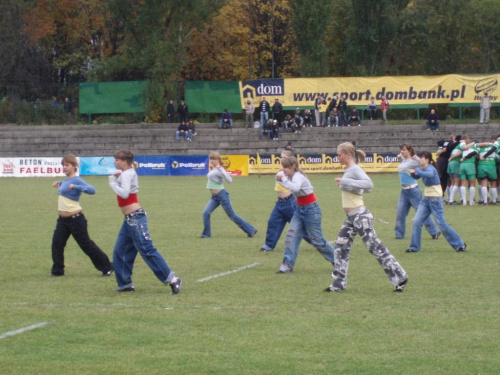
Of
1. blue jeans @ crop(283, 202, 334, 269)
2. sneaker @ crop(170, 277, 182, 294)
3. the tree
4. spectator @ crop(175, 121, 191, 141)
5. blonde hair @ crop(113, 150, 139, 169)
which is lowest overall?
sneaker @ crop(170, 277, 182, 294)

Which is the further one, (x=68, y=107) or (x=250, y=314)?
(x=68, y=107)

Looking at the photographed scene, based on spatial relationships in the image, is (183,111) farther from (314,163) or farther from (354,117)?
(354,117)

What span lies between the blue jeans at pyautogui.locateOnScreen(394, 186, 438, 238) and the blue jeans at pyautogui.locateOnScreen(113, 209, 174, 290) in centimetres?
699

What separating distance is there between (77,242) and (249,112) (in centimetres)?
3552

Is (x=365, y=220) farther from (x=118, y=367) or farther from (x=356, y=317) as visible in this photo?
(x=118, y=367)

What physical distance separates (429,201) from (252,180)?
23543 millimetres

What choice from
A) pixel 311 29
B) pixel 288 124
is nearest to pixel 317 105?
pixel 288 124

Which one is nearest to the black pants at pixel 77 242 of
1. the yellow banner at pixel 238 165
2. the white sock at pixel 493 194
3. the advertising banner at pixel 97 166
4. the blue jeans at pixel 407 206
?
the blue jeans at pixel 407 206

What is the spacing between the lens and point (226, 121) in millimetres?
46906

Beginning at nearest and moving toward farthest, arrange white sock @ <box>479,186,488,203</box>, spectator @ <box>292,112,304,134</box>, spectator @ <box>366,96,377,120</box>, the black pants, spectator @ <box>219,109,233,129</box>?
the black pants, white sock @ <box>479,186,488,203</box>, spectator @ <box>292,112,304,134</box>, spectator @ <box>366,96,377,120</box>, spectator @ <box>219,109,233,129</box>

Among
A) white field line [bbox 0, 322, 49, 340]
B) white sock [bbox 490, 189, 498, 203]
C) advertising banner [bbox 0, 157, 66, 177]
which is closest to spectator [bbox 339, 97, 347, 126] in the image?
advertising banner [bbox 0, 157, 66, 177]

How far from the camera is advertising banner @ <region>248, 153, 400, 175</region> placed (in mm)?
41031

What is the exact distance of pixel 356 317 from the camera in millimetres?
8930

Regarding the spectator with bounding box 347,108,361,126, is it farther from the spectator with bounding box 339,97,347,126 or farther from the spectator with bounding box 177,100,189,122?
the spectator with bounding box 177,100,189,122
